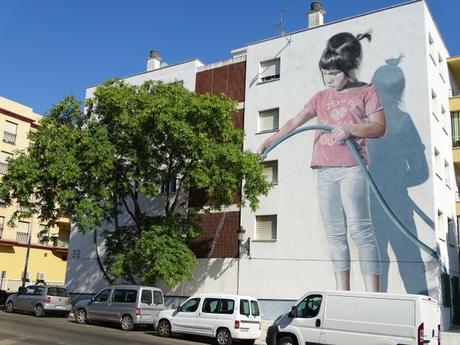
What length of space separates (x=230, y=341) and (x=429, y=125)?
42.8 ft

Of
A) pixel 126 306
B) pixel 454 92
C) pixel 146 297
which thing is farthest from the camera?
pixel 454 92

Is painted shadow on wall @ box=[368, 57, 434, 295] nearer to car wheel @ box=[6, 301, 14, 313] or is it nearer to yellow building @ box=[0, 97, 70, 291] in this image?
car wheel @ box=[6, 301, 14, 313]

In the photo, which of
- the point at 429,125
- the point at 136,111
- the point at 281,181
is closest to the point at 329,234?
the point at 281,181

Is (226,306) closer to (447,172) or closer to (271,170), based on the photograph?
(271,170)

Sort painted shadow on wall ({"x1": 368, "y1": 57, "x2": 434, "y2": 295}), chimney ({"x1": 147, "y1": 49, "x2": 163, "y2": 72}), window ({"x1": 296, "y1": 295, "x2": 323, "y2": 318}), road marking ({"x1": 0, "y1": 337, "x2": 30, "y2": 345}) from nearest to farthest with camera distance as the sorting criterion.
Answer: road marking ({"x1": 0, "y1": 337, "x2": 30, "y2": 345}), window ({"x1": 296, "y1": 295, "x2": 323, "y2": 318}), painted shadow on wall ({"x1": 368, "y1": 57, "x2": 434, "y2": 295}), chimney ({"x1": 147, "y1": 49, "x2": 163, "y2": 72})

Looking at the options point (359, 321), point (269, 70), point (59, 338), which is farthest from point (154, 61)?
point (359, 321)

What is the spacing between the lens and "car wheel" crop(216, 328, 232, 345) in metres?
17.6

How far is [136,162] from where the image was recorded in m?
23.5

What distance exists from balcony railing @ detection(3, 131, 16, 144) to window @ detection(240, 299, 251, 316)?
35558mm

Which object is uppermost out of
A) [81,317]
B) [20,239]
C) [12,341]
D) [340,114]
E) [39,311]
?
[340,114]

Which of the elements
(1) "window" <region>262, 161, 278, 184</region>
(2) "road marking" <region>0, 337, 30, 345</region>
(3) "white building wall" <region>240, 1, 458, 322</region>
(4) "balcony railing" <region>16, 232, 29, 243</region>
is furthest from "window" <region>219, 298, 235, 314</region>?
(4) "balcony railing" <region>16, 232, 29, 243</region>

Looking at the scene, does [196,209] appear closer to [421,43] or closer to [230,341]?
[230,341]

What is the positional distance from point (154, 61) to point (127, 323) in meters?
20.6

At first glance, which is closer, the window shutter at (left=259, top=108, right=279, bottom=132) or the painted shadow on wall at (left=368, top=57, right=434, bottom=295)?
the painted shadow on wall at (left=368, top=57, right=434, bottom=295)
